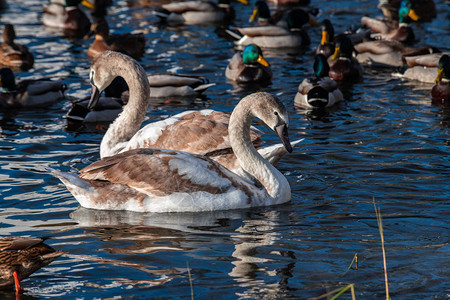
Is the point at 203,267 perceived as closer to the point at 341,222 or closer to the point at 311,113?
the point at 341,222

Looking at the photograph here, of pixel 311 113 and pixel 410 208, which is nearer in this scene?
pixel 410 208

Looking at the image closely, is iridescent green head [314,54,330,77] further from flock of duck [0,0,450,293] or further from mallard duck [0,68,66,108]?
mallard duck [0,68,66,108]

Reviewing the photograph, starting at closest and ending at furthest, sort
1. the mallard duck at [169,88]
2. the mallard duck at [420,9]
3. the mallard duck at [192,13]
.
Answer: the mallard duck at [169,88] → the mallard duck at [420,9] → the mallard duck at [192,13]

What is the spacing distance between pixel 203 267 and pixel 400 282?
173 centimetres

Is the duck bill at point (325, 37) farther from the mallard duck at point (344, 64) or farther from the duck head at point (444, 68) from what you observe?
the duck head at point (444, 68)

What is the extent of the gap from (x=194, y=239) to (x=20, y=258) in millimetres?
1981

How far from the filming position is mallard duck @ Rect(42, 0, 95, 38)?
21203mm

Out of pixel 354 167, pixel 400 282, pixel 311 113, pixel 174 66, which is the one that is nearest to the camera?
pixel 400 282

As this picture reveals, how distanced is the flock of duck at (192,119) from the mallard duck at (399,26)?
26 mm

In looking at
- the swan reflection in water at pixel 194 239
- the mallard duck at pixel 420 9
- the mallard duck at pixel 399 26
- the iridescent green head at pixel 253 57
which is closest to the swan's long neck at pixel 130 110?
the swan reflection in water at pixel 194 239

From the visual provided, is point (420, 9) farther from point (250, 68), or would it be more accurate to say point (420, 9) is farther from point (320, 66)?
point (320, 66)

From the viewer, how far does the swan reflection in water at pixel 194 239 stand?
7.22 m

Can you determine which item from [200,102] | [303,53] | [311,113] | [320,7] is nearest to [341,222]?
[311,113]

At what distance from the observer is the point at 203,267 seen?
7395 mm
